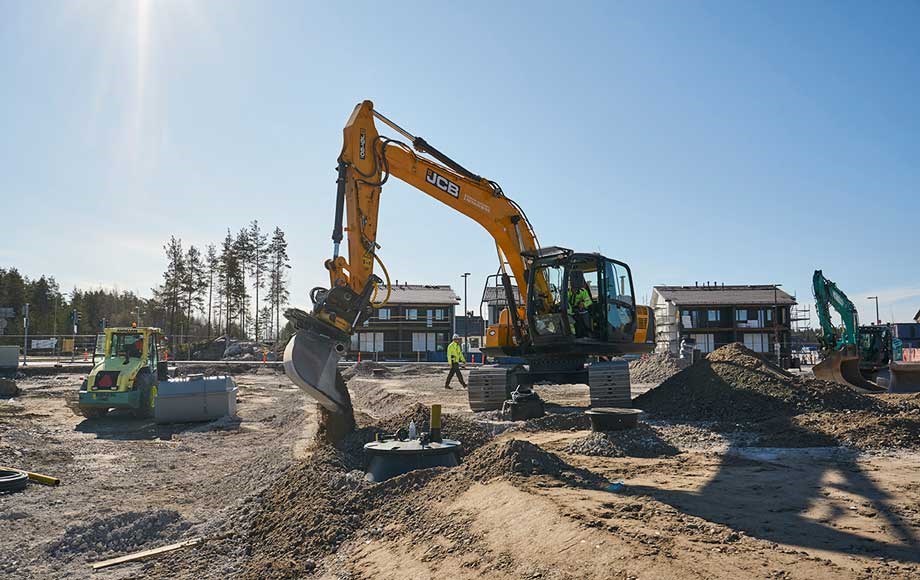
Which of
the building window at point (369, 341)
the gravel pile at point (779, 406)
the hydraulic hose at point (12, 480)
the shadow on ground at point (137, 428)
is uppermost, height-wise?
the building window at point (369, 341)

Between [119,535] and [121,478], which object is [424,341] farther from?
[119,535]

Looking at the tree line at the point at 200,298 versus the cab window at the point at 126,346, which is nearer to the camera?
the cab window at the point at 126,346

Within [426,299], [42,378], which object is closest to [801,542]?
[42,378]

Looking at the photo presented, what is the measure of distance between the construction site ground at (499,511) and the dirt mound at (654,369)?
52.1ft

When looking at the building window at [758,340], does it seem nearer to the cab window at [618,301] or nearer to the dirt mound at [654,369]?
the dirt mound at [654,369]

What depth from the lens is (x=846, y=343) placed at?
72.6 ft

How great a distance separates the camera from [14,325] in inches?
2393

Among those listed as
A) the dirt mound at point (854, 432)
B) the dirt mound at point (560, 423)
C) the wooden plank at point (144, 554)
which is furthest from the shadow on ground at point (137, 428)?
the dirt mound at point (854, 432)

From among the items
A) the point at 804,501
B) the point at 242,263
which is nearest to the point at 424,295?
the point at 242,263

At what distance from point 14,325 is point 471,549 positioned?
228 ft

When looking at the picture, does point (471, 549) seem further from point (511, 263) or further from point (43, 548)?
point (511, 263)

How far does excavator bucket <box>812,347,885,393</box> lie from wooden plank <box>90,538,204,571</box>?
1862 cm

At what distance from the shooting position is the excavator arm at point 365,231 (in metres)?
8.77

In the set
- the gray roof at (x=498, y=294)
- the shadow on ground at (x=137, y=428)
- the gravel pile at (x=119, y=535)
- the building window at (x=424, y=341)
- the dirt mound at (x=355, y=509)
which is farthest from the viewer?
the building window at (x=424, y=341)
